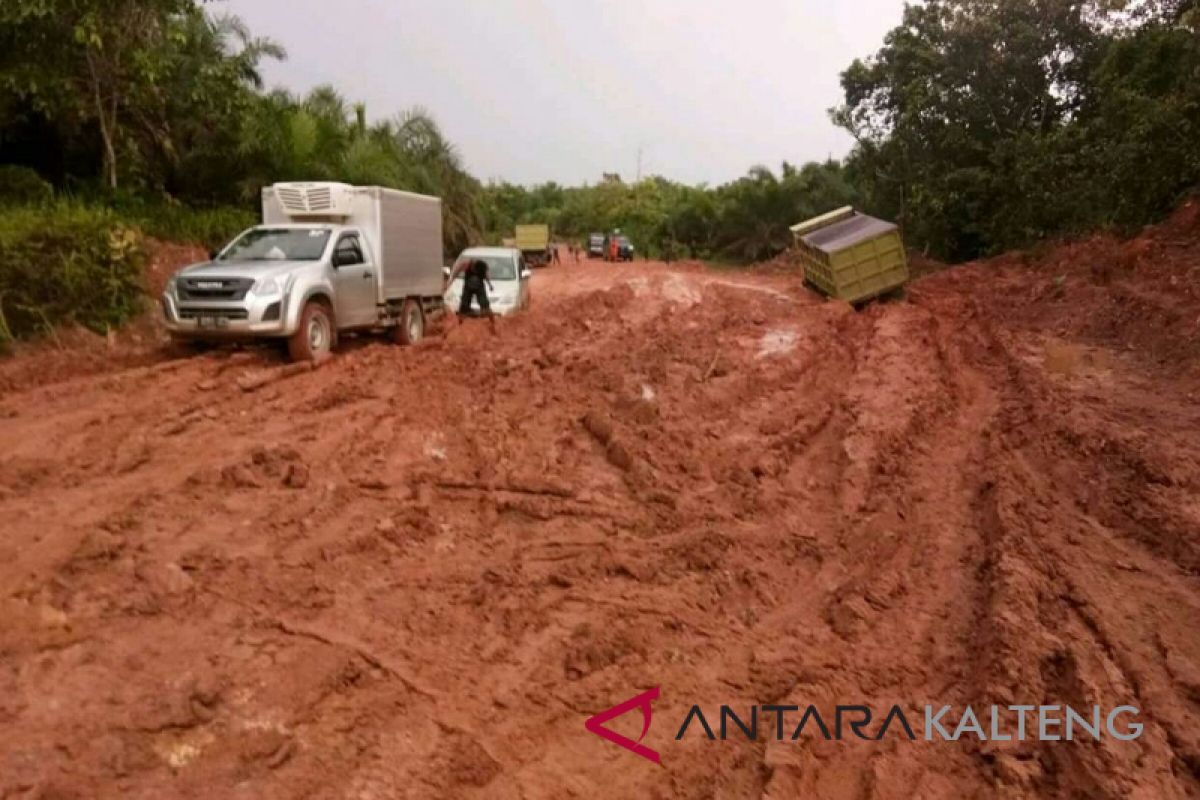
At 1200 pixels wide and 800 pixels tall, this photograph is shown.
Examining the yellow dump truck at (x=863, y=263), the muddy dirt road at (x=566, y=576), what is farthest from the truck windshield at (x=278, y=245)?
the yellow dump truck at (x=863, y=263)

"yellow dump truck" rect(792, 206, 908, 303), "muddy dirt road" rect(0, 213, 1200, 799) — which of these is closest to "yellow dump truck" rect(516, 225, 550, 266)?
"yellow dump truck" rect(792, 206, 908, 303)

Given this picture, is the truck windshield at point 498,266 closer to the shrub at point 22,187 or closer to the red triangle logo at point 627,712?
the shrub at point 22,187

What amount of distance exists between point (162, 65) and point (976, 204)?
22464 millimetres

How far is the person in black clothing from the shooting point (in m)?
16.3

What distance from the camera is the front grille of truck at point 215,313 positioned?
10.7m

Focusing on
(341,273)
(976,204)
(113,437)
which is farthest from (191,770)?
(976,204)

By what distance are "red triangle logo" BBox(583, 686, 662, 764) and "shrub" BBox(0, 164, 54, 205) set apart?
1426cm

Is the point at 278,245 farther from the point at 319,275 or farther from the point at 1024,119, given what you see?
the point at 1024,119

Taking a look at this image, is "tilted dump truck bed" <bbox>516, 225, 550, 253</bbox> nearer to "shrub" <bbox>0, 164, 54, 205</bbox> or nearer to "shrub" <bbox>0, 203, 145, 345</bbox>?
"shrub" <bbox>0, 164, 54, 205</bbox>

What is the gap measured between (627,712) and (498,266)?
14443 mm

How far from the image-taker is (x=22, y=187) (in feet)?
51.4

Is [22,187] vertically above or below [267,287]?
above

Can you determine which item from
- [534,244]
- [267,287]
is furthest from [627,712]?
[534,244]

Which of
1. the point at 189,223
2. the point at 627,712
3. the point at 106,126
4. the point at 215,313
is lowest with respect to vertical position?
the point at 627,712
